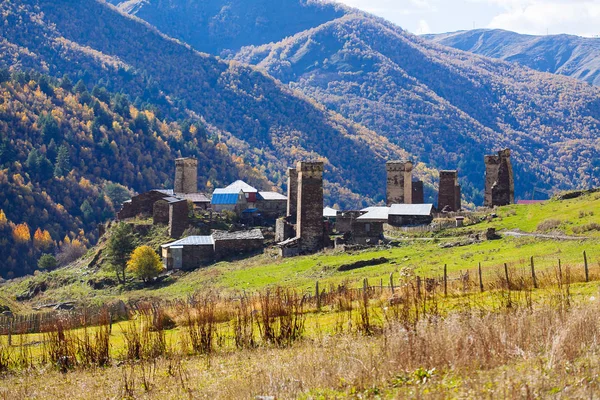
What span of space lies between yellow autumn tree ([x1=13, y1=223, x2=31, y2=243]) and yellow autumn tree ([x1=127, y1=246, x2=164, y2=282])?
68779mm

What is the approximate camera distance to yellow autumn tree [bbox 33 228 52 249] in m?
123

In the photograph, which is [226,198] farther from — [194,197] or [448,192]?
[448,192]

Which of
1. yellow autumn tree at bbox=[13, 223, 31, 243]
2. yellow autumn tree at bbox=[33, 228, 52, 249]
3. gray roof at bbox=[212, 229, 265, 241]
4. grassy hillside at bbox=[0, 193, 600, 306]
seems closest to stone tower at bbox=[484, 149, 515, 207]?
grassy hillside at bbox=[0, 193, 600, 306]

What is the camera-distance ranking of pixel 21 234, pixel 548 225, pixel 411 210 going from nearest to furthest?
pixel 548 225, pixel 411 210, pixel 21 234

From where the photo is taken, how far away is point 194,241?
205 ft

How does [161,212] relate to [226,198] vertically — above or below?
below

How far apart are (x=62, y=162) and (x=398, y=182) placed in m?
97.0

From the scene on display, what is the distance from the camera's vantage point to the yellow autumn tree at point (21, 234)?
122688 millimetres

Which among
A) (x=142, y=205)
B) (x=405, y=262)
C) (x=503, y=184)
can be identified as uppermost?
(x=503, y=184)

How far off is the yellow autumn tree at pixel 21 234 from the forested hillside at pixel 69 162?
0.58 ft

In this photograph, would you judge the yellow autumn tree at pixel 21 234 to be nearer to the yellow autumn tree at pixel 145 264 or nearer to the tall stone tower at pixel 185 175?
the tall stone tower at pixel 185 175

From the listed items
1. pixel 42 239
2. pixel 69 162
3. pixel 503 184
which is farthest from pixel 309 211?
pixel 69 162

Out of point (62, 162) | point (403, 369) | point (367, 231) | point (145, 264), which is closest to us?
point (403, 369)

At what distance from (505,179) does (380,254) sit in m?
21.2
